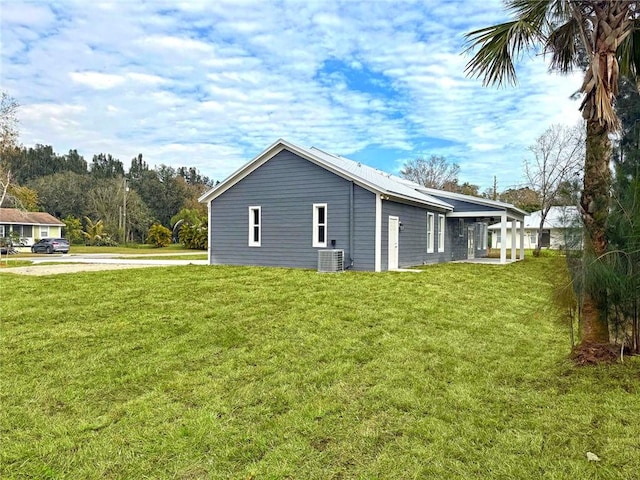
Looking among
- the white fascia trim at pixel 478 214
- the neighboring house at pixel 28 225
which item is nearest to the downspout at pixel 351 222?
the white fascia trim at pixel 478 214

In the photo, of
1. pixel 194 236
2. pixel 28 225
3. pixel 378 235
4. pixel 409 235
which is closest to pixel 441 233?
pixel 409 235

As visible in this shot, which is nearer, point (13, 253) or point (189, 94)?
point (189, 94)

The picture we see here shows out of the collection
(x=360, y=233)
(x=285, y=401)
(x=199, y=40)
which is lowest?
(x=285, y=401)

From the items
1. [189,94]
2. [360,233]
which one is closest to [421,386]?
[360,233]

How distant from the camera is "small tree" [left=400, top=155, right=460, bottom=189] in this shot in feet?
150

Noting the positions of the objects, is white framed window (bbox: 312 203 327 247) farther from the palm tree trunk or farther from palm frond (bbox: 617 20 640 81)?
the palm tree trunk

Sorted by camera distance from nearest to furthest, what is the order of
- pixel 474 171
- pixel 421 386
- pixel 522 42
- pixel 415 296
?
pixel 421 386, pixel 522 42, pixel 415 296, pixel 474 171

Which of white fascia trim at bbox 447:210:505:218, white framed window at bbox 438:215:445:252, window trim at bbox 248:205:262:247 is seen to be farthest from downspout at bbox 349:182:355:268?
white fascia trim at bbox 447:210:505:218

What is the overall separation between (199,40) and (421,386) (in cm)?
828

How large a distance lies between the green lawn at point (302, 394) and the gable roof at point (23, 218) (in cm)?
3615

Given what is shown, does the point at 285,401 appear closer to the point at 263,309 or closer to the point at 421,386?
the point at 421,386

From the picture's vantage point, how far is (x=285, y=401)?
12.6ft

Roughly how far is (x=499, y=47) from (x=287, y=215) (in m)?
10.5

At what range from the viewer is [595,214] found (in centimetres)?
427
